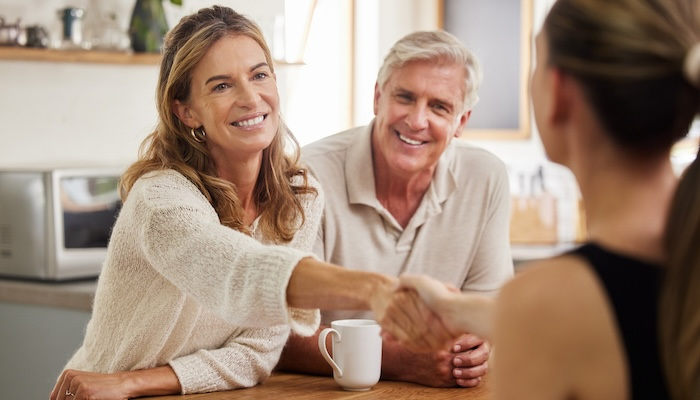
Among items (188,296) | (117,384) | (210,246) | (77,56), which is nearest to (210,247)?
Result: (210,246)

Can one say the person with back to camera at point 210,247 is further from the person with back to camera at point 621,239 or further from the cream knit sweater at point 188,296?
the person with back to camera at point 621,239

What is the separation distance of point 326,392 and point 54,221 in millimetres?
1581

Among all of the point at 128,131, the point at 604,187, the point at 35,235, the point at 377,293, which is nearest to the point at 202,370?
the point at 377,293

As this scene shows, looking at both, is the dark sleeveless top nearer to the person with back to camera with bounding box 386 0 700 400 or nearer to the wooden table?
the person with back to camera with bounding box 386 0 700 400

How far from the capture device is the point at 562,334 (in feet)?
3.21

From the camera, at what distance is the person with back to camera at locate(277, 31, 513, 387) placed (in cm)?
238

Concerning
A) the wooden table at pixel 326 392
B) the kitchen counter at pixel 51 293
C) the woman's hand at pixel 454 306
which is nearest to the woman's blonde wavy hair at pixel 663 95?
the woman's hand at pixel 454 306

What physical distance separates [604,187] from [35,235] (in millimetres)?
2437

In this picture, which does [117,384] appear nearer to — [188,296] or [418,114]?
[188,296]

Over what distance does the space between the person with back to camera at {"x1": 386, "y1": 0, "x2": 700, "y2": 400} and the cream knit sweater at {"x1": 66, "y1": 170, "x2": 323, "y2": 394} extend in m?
0.63

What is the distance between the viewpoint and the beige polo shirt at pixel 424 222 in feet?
7.80

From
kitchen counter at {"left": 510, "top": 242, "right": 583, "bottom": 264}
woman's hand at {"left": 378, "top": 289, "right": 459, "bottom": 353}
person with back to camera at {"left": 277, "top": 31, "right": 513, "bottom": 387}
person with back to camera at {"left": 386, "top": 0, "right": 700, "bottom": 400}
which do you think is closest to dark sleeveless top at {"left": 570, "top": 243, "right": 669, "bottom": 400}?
person with back to camera at {"left": 386, "top": 0, "right": 700, "bottom": 400}

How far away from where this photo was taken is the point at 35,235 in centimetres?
312

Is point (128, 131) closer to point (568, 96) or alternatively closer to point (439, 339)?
point (439, 339)
